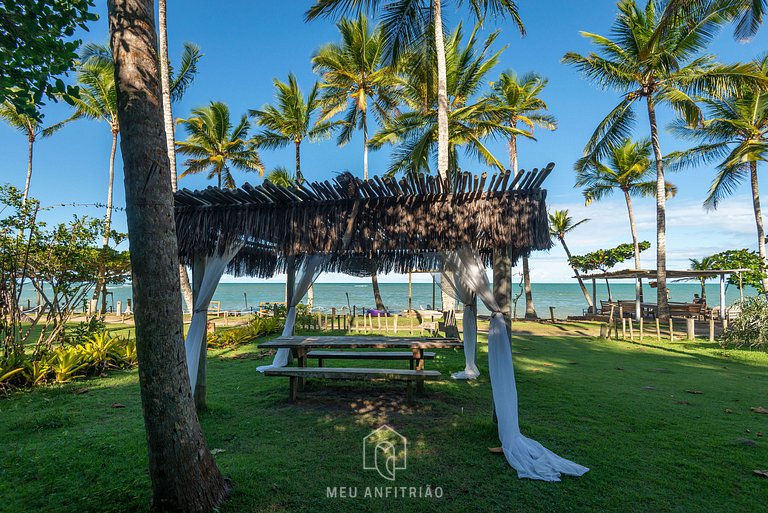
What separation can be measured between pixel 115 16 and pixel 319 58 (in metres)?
16.0

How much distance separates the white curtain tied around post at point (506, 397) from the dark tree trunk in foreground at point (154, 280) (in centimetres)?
265

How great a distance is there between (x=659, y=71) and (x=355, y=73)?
12.0 meters

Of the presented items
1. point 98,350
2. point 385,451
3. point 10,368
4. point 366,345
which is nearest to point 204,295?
point 366,345

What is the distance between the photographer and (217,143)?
21859 millimetres

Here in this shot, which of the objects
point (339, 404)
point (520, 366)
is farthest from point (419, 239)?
point (520, 366)

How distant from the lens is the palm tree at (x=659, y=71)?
40.2 feet

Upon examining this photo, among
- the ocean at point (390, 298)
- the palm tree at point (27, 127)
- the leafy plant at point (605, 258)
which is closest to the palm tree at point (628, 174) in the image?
the leafy plant at point (605, 258)

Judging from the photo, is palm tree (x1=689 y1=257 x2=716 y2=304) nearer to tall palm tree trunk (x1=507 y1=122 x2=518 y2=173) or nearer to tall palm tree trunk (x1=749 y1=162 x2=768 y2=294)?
tall palm tree trunk (x1=749 y1=162 x2=768 y2=294)

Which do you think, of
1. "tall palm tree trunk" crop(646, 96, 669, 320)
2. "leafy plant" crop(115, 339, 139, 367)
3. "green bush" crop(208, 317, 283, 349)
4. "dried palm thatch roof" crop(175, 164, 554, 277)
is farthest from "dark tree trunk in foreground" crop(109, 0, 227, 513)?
"tall palm tree trunk" crop(646, 96, 669, 320)

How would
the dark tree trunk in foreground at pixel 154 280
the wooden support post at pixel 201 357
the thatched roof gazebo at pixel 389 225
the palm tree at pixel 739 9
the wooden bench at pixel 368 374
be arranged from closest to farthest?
1. the dark tree trunk in foreground at pixel 154 280
2. the thatched roof gazebo at pixel 389 225
3. the wooden support post at pixel 201 357
4. the wooden bench at pixel 368 374
5. the palm tree at pixel 739 9

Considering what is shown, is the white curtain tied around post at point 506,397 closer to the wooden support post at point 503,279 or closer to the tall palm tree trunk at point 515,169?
the wooden support post at point 503,279

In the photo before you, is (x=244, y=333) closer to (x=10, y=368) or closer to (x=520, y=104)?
(x=10, y=368)

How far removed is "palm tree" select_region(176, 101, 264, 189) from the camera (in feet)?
70.3

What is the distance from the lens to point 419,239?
468 cm
